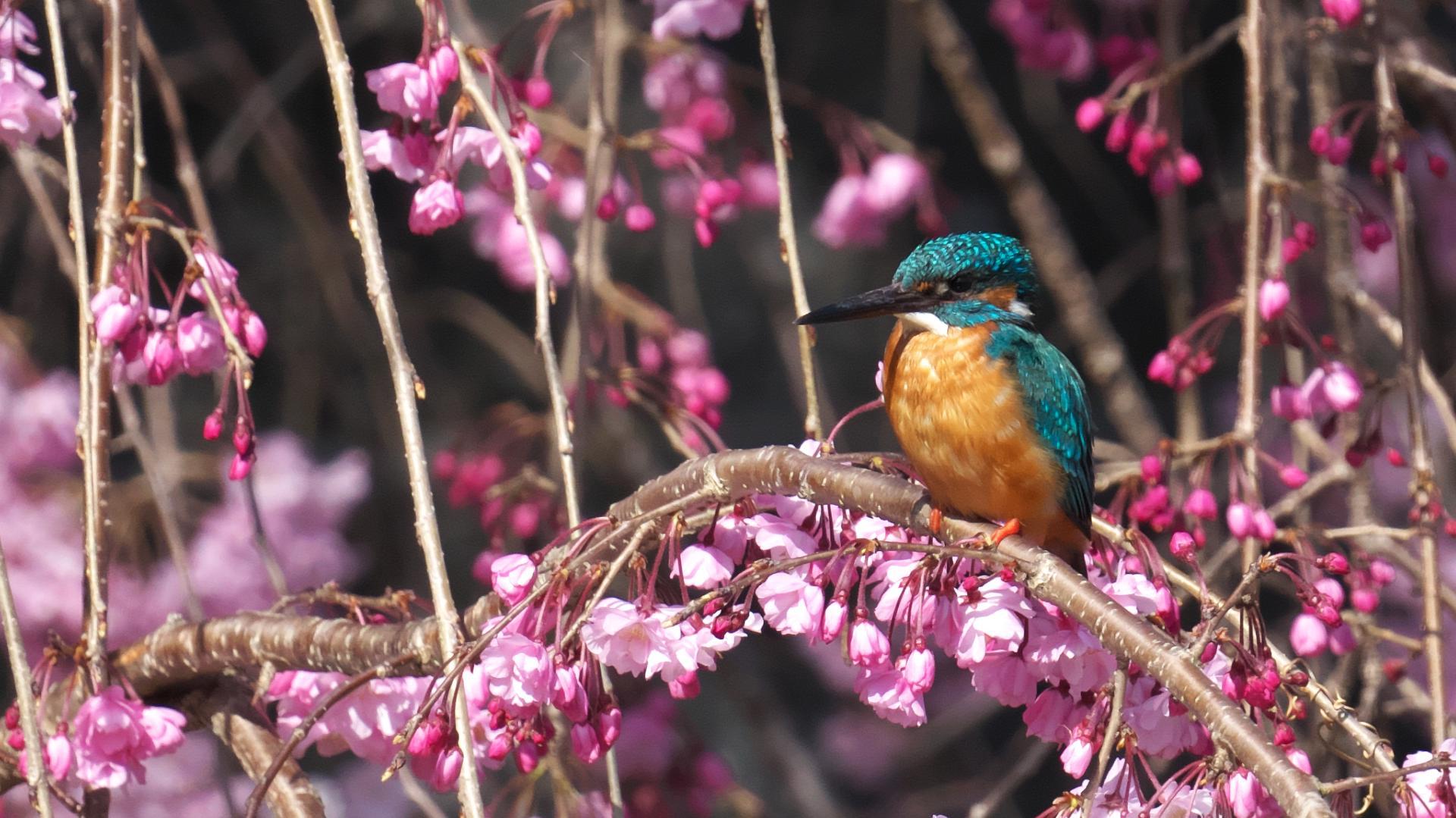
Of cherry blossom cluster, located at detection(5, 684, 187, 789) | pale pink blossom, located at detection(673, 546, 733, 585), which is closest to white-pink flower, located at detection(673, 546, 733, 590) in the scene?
pale pink blossom, located at detection(673, 546, 733, 585)

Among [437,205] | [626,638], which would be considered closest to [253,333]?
[437,205]

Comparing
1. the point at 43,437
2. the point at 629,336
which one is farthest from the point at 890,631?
the point at 629,336

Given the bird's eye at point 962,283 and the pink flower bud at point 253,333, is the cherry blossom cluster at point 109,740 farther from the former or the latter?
the bird's eye at point 962,283

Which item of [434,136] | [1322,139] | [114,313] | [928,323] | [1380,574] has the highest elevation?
[434,136]

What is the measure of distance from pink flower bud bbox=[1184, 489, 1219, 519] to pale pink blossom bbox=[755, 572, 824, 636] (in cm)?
64

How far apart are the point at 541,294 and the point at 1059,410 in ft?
2.06

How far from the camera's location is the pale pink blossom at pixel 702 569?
1.41m

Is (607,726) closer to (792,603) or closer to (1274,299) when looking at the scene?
(792,603)

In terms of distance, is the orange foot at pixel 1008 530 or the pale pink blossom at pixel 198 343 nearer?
the orange foot at pixel 1008 530

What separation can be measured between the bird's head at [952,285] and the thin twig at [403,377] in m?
0.64

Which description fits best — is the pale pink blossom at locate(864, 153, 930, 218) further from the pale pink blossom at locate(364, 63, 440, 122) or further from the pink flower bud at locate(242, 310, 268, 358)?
the pink flower bud at locate(242, 310, 268, 358)

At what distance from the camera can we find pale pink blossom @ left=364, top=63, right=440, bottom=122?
161 cm

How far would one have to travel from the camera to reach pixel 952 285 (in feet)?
6.10

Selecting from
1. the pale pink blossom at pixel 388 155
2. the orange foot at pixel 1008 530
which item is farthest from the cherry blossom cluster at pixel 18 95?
the orange foot at pixel 1008 530
